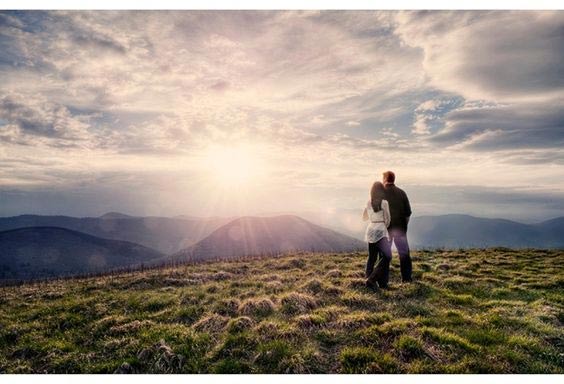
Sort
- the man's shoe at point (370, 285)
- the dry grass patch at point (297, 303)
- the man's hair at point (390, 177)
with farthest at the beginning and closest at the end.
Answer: the man's hair at point (390, 177) → the man's shoe at point (370, 285) → the dry grass patch at point (297, 303)

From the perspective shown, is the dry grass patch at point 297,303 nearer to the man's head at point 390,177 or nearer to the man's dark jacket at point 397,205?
the man's dark jacket at point 397,205

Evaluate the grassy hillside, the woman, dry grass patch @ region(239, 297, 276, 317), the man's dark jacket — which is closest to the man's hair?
the man's dark jacket

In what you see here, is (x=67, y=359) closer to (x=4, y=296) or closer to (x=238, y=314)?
(x=238, y=314)

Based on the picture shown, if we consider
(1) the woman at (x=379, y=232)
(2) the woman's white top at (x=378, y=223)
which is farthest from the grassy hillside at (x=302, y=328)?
(2) the woman's white top at (x=378, y=223)

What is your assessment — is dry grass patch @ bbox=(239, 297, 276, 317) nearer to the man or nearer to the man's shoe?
the man's shoe

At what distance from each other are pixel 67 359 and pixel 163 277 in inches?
409

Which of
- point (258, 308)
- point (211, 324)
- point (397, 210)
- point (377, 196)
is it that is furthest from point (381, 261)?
point (211, 324)

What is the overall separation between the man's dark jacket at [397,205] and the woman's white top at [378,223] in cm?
63

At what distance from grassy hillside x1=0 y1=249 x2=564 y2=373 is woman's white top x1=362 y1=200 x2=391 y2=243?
2.04 m

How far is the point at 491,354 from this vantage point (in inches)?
320

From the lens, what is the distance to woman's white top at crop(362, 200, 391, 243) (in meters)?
13.7

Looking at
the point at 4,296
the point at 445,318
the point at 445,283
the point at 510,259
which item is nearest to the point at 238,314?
the point at 445,318

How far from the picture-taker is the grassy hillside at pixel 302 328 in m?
8.20

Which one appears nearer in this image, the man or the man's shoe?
the man's shoe
